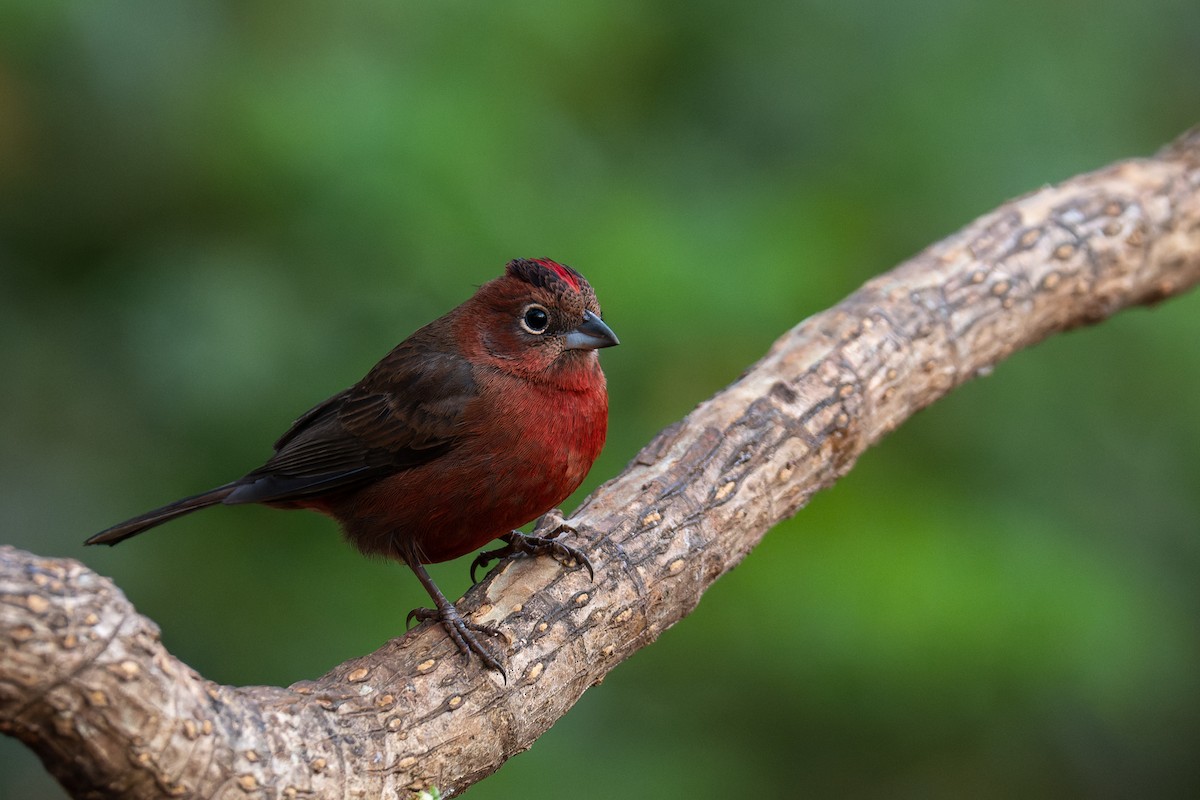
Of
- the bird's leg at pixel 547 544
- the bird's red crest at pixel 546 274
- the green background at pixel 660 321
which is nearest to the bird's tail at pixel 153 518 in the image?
the green background at pixel 660 321

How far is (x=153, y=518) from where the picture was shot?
3838mm

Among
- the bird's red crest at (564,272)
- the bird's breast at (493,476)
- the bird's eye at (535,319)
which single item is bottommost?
the bird's breast at (493,476)

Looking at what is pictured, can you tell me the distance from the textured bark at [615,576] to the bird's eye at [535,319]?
1.70 feet

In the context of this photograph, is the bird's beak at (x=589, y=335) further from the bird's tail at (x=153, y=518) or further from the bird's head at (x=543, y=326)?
the bird's tail at (x=153, y=518)

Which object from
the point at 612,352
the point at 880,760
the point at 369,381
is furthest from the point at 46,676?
the point at 880,760

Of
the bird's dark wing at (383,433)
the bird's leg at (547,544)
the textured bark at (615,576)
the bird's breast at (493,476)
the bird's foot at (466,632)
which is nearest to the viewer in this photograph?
the textured bark at (615,576)

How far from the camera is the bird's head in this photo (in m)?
3.98

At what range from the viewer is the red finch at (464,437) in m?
3.73

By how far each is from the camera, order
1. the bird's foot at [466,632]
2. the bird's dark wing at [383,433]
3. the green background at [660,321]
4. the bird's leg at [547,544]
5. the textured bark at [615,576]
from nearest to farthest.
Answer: the textured bark at [615,576] → the bird's foot at [466,632] → the bird's leg at [547,544] → the bird's dark wing at [383,433] → the green background at [660,321]

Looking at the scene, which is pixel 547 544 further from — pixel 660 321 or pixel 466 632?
→ pixel 660 321

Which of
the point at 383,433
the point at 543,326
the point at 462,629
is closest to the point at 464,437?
the point at 383,433

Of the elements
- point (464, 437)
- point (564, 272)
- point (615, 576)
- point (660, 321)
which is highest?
point (564, 272)

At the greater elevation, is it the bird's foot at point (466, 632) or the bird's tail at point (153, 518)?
the bird's tail at point (153, 518)

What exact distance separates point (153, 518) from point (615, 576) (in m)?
1.42
